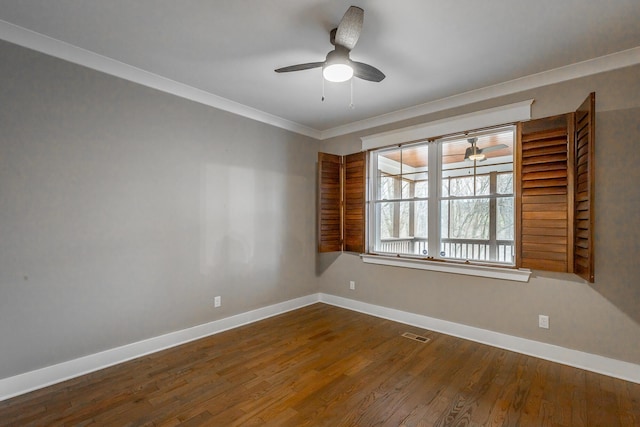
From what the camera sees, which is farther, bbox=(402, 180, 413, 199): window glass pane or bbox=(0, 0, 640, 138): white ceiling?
bbox=(402, 180, 413, 199): window glass pane

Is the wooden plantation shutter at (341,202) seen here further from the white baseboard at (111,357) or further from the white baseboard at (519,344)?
the white baseboard at (111,357)

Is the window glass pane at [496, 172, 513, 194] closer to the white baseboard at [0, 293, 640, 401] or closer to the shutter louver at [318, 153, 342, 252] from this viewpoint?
the white baseboard at [0, 293, 640, 401]

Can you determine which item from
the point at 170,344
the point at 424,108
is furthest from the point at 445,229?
the point at 170,344

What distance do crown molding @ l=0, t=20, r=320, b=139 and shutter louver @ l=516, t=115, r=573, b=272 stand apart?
3.07m

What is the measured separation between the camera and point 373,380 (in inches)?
99.0

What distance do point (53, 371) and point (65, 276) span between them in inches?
29.7

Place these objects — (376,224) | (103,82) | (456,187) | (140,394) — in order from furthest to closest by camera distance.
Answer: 1. (376,224)
2. (456,187)
3. (103,82)
4. (140,394)

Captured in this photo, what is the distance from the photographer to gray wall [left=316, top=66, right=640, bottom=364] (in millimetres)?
2504

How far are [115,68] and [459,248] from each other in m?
4.02

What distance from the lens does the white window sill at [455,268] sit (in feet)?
10.0

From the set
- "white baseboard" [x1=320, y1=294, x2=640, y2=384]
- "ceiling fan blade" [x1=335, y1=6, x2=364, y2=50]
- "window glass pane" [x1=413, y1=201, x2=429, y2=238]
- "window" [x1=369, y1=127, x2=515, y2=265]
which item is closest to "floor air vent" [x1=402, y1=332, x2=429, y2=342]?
"white baseboard" [x1=320, y1=294, x2=640, y2=384]

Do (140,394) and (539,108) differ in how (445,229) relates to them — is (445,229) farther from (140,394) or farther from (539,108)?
(140,394)

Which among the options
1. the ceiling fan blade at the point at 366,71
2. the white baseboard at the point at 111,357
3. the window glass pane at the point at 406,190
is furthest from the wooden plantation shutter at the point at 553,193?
the white baseboard at the point at 111,357

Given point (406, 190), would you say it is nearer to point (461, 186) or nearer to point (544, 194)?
point (461, 186)
